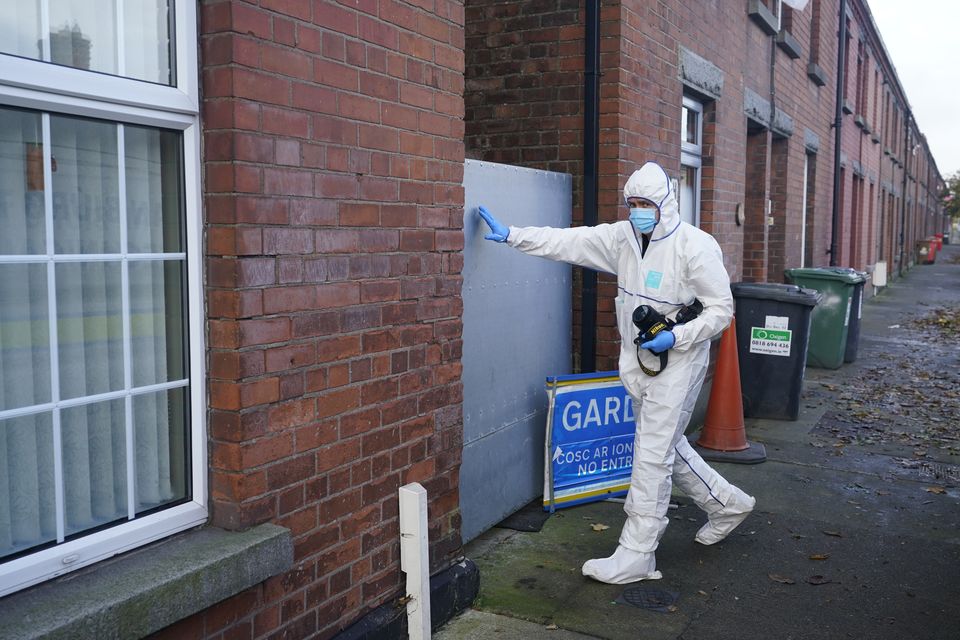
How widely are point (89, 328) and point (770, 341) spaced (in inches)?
270

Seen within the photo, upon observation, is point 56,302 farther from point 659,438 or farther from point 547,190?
point 547,190

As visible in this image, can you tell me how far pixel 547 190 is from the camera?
5.51 m

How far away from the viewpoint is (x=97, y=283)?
2617 millimetres

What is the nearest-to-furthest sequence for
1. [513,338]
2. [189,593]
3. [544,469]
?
[189,593] → [513,338] → [544,469]

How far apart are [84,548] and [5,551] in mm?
206

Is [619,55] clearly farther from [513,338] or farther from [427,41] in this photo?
[427,41]

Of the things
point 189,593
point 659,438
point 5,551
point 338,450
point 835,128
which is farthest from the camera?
point 835,128

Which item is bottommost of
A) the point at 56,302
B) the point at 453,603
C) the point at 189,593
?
the point at 453,603

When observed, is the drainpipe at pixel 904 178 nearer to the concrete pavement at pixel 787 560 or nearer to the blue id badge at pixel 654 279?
the concrete pavement at pixel 787 560

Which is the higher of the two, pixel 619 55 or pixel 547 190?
pixel 619 55

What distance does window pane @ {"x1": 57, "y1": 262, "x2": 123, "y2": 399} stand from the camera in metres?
2.54

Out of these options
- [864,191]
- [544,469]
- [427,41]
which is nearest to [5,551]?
[427,41]

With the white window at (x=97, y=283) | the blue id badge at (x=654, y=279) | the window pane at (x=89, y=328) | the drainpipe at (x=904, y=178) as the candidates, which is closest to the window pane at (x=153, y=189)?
the white window at (x=97, y=283)

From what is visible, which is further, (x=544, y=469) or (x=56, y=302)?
(x=544, y=469)
